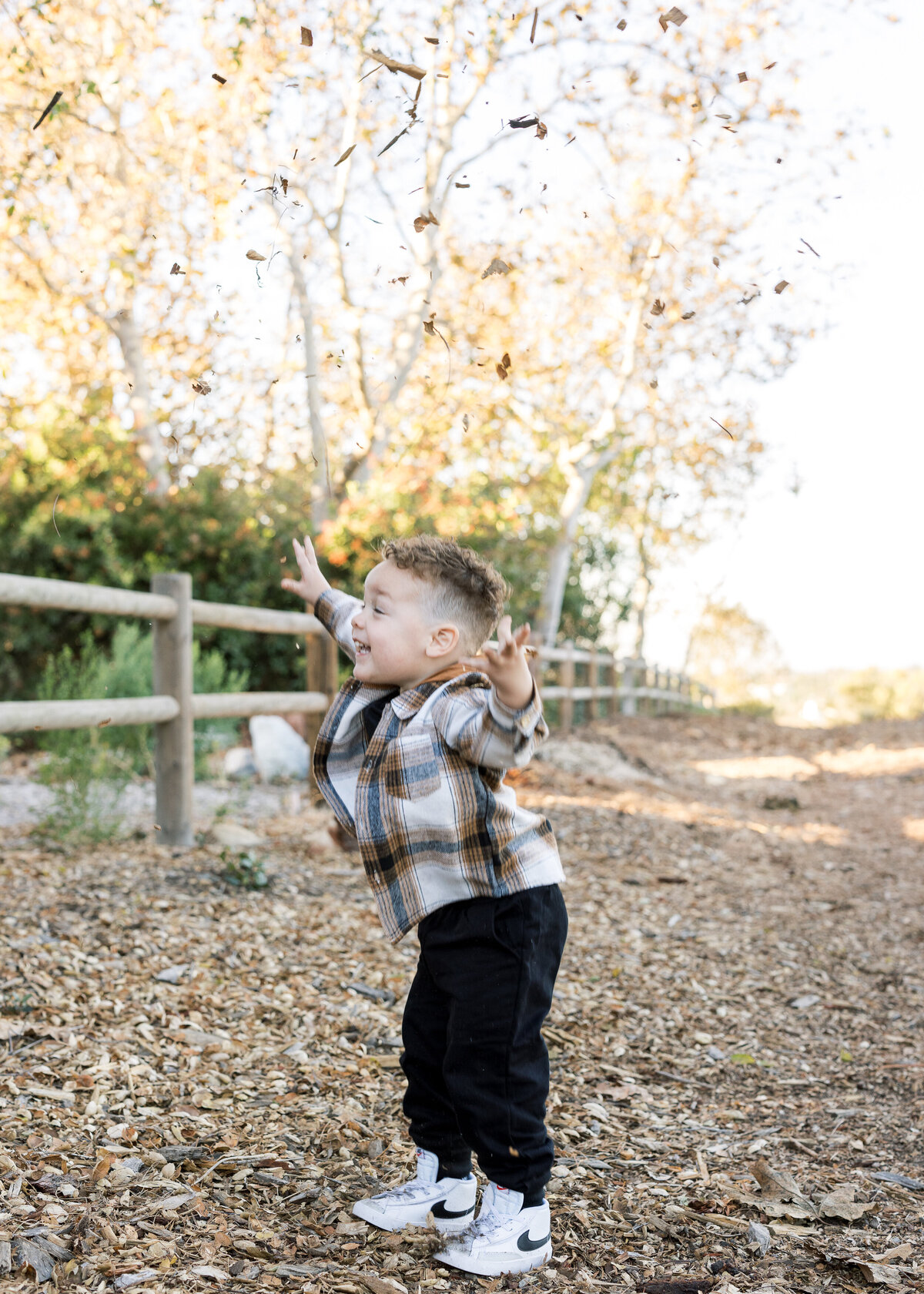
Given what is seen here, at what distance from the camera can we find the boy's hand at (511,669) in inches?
66.2

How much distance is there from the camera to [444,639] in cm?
202

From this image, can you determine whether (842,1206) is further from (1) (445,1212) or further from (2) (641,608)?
(2) (641,608)

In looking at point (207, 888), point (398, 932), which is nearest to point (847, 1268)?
point (398, 932)

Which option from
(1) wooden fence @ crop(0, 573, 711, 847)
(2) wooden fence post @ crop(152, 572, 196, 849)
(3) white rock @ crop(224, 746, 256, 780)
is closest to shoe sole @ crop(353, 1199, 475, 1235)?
(1) wooden fence @ crop(0, 573, 711, 847)

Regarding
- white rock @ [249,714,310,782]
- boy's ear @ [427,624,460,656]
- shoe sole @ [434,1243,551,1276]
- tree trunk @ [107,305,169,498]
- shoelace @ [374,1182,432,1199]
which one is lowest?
shoe sole @ [434,1243,551,1276]

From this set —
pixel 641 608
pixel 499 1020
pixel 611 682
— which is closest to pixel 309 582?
pixel 499 1020

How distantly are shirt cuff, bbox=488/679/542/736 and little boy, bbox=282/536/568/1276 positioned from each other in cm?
5

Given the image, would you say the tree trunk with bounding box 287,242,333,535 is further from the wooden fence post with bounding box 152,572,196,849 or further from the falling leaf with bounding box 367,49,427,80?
the falling leaf with bounding box 367,49,427,80

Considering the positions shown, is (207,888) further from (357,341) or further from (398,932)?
(357,341)

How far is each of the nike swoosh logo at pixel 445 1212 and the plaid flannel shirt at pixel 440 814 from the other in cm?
59

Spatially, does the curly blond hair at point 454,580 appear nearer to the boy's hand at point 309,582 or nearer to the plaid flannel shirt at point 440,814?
the plaid flannel shirt at point 440,814

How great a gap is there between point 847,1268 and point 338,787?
1.35 m

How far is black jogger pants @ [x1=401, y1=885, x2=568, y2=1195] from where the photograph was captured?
75.9 inches

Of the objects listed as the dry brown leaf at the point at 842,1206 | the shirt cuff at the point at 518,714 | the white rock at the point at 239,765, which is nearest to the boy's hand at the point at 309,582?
the shirt cuff at the point at 518,714
